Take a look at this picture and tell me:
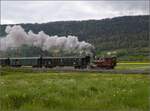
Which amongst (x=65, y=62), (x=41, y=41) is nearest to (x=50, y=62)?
(x=65, y=62)

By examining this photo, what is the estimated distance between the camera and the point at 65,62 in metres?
73.8

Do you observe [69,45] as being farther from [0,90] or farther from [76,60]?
[0,90]

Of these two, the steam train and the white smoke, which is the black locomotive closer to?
the steam train

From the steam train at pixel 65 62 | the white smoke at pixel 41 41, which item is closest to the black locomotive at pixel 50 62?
the steam train at pixel 65 62

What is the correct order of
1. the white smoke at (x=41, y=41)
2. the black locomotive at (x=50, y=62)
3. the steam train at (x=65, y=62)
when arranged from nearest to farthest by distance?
the steam train at (x=65, y=62)
the black locomotive at (x=50, y=62)
the white smoke at (x=41, y=41)

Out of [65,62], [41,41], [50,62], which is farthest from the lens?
[41,41]

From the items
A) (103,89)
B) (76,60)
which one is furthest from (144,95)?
(76,60)

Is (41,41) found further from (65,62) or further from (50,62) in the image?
(65,62)

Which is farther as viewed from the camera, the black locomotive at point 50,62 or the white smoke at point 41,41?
the white smoke at point 41,41

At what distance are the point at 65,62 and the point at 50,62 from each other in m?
3.88

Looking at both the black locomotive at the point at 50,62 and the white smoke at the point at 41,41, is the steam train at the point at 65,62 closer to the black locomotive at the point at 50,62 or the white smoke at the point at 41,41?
the black locomotive at the point at 50,62

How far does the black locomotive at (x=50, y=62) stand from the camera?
235ft

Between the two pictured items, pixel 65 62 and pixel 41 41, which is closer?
pixel 65 62

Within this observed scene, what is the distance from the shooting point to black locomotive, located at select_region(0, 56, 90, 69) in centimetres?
7150
